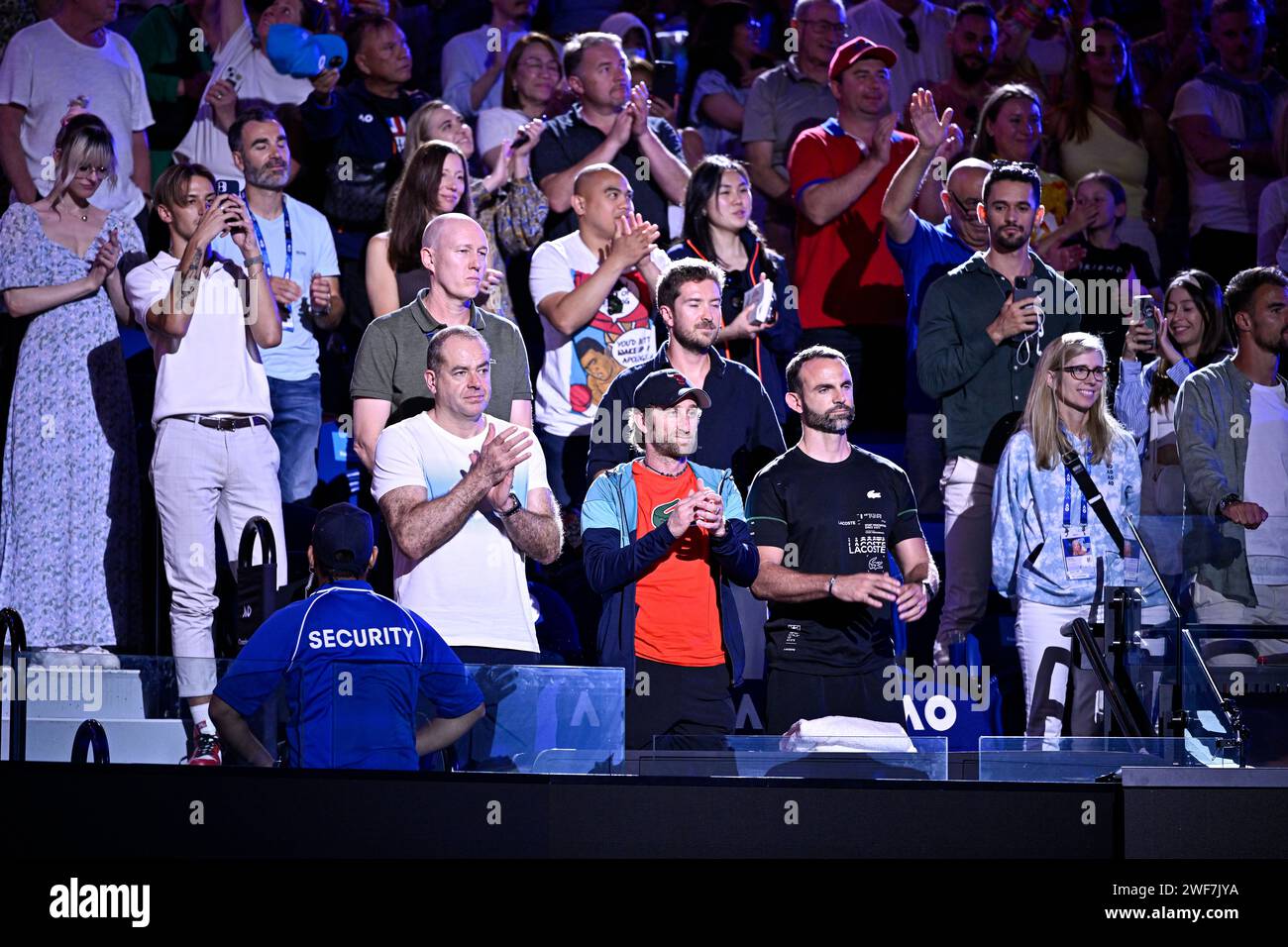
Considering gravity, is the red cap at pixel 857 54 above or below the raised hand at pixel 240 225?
above

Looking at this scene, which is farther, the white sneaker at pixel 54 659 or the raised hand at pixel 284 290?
the raised hand at pixel 284 290

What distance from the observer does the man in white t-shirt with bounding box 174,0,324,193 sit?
338 inches

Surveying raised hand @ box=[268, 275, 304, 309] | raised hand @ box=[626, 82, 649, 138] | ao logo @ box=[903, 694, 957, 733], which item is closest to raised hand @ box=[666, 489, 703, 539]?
ao logo @ box=[903, 694, 957, 733]

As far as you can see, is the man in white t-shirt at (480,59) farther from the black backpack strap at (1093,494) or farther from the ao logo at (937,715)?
the ao logo at (937,715)

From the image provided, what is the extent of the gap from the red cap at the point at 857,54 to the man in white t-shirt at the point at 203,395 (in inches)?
117

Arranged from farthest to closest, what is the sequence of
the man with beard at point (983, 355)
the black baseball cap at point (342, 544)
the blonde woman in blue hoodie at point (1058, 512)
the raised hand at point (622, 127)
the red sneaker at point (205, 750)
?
the raised hand at point (622, 127) → the man with beard at point (983, 355) → the blonde woman in blue hoodie at point (1058, 512) → the black baseball cap at point (342, 544) → the red sneaker at point (205, 750)

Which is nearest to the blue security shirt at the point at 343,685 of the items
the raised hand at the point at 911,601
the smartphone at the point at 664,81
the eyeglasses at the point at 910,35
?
the raised hand at the point at 911,601

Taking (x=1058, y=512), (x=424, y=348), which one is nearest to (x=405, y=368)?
(x=424, y=348)

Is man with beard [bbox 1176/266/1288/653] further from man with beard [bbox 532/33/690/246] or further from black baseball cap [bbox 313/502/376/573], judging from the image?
black baseball cap [bbox 313/502/376/573]

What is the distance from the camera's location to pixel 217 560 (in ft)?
23.6

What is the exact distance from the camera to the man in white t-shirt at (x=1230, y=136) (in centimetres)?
952

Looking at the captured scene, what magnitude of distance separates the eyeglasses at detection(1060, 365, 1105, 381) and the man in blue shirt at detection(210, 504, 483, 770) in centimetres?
303

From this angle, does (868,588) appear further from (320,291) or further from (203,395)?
(320,291)

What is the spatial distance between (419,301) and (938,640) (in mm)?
2492
